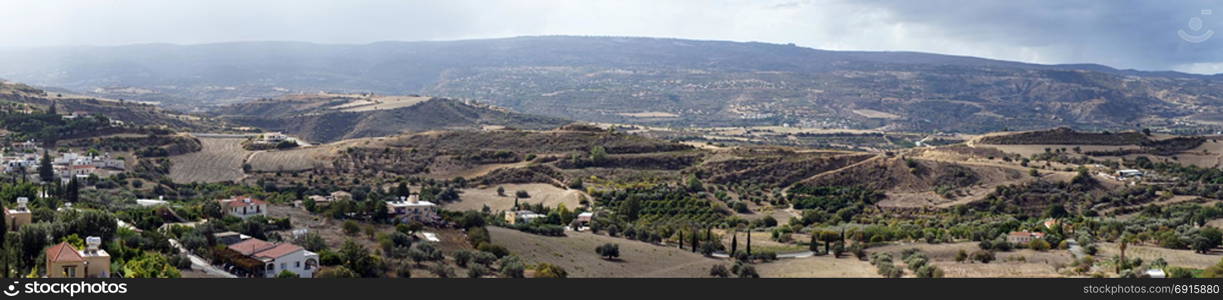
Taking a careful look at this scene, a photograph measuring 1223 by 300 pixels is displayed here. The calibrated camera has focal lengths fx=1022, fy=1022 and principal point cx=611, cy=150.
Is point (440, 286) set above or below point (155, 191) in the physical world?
above

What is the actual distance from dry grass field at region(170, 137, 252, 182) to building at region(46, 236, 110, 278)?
4982 cm

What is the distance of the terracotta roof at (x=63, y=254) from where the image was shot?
25655 millimetres

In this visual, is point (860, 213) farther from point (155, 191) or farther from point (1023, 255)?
point (155, 191)

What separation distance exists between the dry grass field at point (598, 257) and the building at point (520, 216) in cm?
564

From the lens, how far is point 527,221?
51781 millimetres

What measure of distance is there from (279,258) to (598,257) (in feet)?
47.2

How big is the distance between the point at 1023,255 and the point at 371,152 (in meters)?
57.1

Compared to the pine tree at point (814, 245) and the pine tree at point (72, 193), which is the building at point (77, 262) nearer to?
the pine tree at point (72, 193)

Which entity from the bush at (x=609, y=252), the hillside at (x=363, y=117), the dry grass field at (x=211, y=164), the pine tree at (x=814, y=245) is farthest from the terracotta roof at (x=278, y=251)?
the hillside at (x=363, y=117)

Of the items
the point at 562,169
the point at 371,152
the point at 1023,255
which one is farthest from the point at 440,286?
the point at 371,152

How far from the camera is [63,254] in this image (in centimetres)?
2603

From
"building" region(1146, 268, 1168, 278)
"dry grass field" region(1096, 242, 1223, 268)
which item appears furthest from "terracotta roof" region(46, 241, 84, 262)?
"dry grass field" region(1096, 242, 1223, 268)

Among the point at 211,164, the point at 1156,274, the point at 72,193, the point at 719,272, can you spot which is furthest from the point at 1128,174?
the point at 211,164

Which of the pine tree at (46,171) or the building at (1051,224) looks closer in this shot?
the building at (1051,224)
